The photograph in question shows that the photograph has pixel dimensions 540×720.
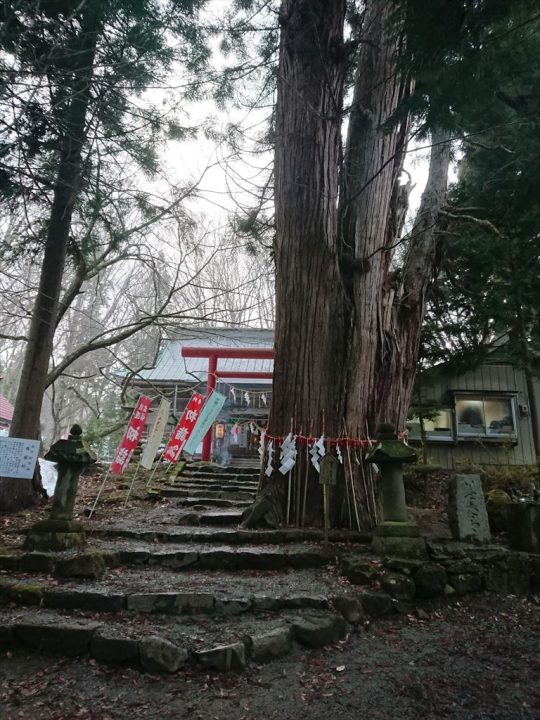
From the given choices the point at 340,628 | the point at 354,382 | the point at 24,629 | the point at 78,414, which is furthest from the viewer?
the point at 78,414

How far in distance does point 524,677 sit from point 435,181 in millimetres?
6775

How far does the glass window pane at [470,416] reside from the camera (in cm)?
1081

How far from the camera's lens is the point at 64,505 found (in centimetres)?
440

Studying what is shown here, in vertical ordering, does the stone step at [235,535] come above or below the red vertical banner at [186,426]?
below

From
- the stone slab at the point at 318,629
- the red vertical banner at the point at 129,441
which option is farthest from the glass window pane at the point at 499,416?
the stone slab at the point at 318,629

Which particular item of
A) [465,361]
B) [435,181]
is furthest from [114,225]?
[465,361]

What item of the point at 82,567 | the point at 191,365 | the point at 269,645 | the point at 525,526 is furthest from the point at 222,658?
the point at 191,365

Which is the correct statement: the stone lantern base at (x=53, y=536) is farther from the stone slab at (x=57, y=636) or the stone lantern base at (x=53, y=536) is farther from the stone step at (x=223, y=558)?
the stone slab at (x=57, y=636)

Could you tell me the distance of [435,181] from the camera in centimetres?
716

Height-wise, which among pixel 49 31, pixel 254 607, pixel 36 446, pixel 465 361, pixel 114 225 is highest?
pixel 49 31

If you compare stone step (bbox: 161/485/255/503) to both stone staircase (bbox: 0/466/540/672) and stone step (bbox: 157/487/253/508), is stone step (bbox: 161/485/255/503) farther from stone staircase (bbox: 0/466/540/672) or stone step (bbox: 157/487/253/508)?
stone staircase (bbox: 0/466/540/672)

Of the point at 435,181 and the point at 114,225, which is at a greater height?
the point at 435,181

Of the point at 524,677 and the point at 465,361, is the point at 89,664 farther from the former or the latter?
the point at 465,361

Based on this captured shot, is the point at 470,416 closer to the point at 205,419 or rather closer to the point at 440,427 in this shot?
the point at 440,427
